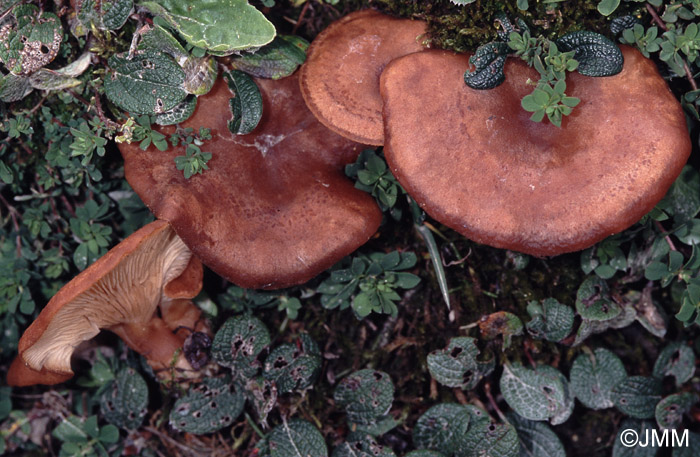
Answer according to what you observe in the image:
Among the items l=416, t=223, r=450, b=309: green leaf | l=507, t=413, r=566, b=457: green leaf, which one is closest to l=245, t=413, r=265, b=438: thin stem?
l=416, t=223, r=450, b=309: green leaf

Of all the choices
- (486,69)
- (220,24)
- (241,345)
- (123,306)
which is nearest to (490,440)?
(241,345)

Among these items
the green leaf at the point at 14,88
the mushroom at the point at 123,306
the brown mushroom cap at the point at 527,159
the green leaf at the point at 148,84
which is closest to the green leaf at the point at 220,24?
the green leaf at the point at 148,84

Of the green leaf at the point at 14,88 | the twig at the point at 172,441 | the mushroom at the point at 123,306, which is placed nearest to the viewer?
the mushroom at the point at 123,306

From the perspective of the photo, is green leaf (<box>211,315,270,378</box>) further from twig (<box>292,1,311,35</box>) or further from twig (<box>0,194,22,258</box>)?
twig (<box>292,1,311,35</box>)

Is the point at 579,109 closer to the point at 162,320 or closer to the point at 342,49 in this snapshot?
the point at 342,49

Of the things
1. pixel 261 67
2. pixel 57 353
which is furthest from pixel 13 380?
pixel 261 67

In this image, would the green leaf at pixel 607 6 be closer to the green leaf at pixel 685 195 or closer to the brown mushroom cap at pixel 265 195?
the green leaf at pixel 685 195
